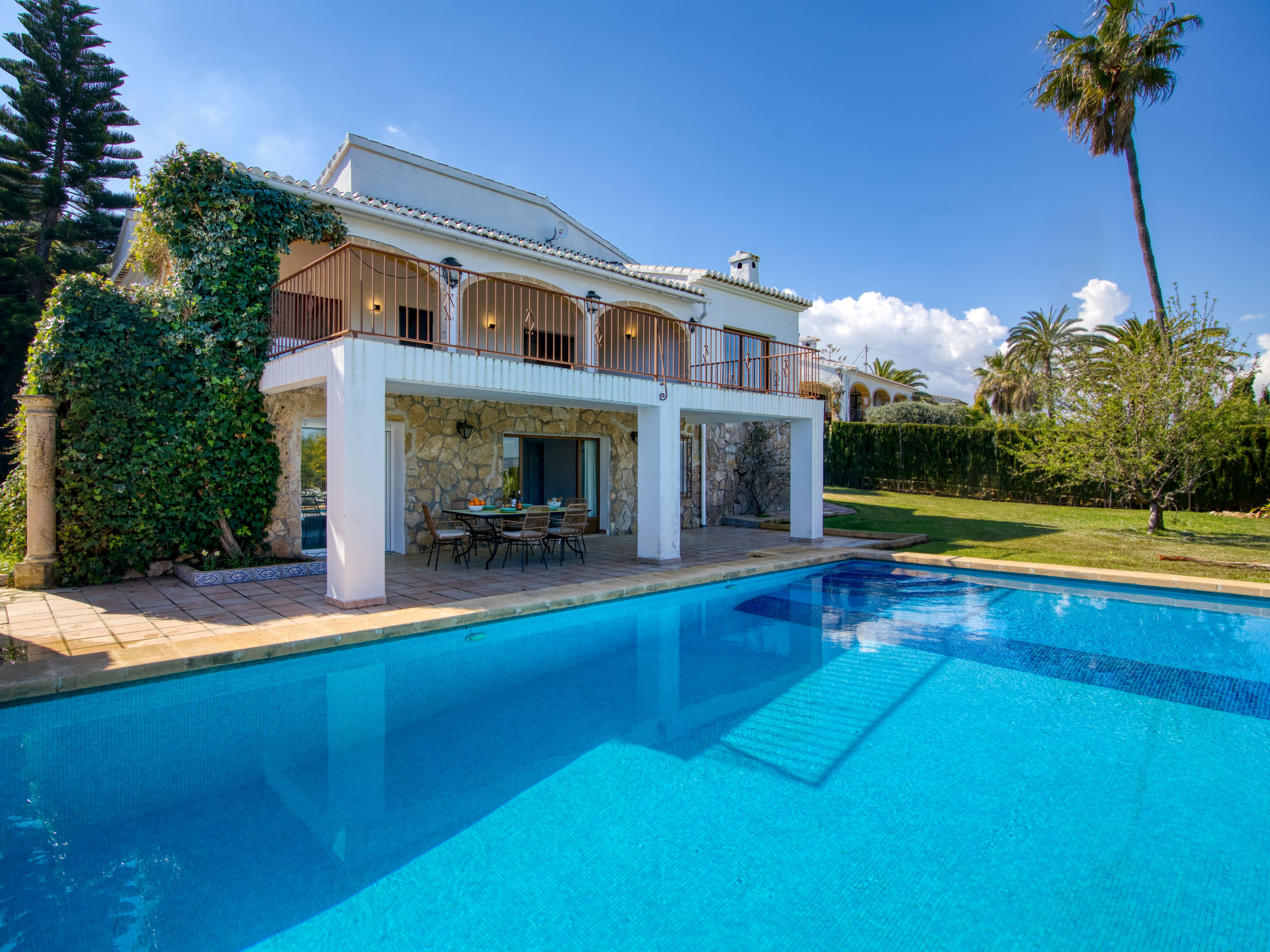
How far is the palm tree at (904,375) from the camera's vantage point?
45094mm

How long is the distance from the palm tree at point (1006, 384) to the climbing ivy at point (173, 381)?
36.8m

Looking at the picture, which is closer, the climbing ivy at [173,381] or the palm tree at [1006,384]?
the climbing ivy at [173,381]

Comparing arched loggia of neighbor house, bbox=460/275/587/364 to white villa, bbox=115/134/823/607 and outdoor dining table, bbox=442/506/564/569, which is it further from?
outdoor dining table, bbox=442/506/564/569

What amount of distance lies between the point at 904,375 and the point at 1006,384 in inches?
324

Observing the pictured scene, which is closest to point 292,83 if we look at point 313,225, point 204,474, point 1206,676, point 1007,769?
point 313,225

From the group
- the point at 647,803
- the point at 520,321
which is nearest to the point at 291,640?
the point at 647,803

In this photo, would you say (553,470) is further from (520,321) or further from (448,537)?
(448,537)

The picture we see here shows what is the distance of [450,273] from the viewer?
968 cm

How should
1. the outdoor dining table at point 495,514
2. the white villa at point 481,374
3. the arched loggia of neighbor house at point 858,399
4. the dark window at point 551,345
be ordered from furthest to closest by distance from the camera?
the arched loggia of neighbor house at point 858,399, the dark window at point 551,345, the outdoor dining table at point 495,514, the white villa at point 481,374

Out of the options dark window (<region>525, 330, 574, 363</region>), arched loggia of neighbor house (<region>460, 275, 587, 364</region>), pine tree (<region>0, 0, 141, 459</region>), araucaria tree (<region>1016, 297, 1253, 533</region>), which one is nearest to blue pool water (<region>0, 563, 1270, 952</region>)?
arched loggia of neighbor house (<region>460, 275, 587, 364</region>)

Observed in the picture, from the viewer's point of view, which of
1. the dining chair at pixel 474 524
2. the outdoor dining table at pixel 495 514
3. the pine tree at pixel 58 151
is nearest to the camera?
the outdoor dining table at pixel 495 514

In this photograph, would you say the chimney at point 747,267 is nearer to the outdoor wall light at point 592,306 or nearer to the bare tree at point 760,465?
the bare tree at point 760,465

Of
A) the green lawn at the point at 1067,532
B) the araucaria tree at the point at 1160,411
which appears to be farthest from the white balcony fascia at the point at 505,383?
the araucaria tree at the point at 1160,411

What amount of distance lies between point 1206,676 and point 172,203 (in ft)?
44.1
